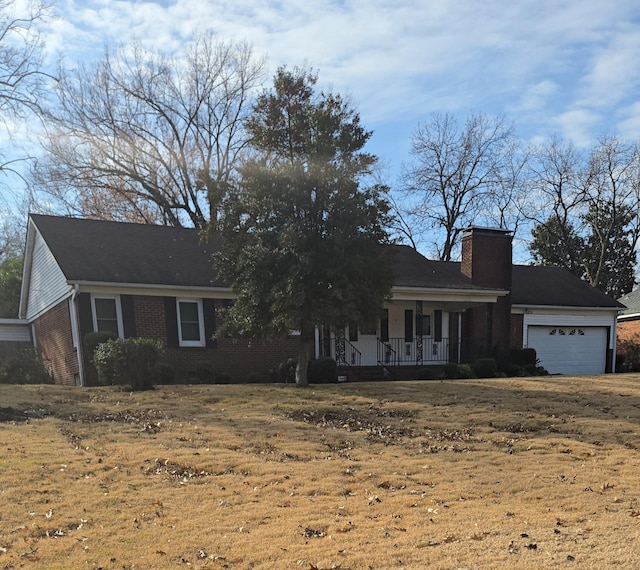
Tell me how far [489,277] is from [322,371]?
8770 mm

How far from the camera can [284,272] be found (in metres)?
11.8

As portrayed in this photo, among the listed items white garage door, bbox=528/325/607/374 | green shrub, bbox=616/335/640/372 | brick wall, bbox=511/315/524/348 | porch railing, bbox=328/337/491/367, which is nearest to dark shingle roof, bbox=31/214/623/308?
brick wall, bbox=511/315/524/348

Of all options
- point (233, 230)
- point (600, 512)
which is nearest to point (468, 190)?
point (233, 230)

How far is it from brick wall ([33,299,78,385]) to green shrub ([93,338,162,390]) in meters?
3.34

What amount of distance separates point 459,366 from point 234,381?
706cm

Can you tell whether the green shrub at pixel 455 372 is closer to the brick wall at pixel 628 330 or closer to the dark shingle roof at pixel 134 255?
the dark shingle roof at pixel 134 255

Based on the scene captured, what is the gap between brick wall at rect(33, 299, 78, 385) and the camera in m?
15.7

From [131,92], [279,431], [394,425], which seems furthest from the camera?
[131,92]

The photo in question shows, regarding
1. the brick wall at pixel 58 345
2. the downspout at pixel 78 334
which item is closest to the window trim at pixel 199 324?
the downspout at pixel 78 334

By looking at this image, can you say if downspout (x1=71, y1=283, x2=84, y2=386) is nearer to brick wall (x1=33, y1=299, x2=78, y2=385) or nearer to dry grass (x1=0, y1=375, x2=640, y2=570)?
brick wall (x1=33, y1=299, x2=78, y2=385)

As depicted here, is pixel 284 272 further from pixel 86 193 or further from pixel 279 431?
pixel 86 193

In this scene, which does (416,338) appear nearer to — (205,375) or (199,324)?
(199,324)

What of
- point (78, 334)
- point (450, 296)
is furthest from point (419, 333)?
point (78, 334)

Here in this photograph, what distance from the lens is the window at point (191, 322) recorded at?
15883mm
